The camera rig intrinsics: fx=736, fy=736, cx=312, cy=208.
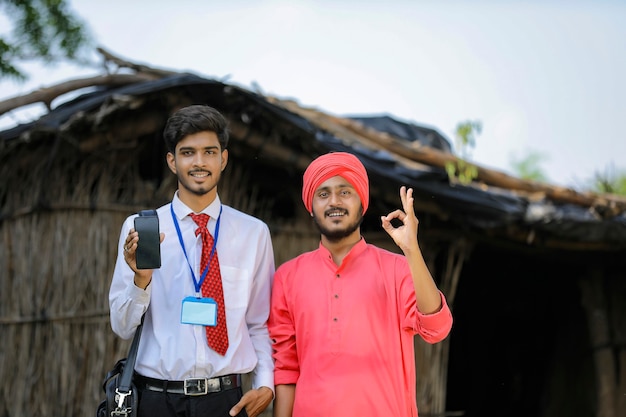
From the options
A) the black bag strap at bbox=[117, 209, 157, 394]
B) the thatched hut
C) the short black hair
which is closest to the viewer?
the black bag strap at bbox=[117, 209, 157, 394]

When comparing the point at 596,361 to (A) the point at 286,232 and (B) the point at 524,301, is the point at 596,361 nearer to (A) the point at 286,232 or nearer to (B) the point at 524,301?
(B) the point at 524,301

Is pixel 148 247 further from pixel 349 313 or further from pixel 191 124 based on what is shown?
pixel 349 313

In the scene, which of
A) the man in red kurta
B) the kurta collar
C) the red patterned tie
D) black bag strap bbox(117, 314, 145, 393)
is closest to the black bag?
black bag strap bbox(117, 314, 145, 393)

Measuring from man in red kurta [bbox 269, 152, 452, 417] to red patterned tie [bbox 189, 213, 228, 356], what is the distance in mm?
252

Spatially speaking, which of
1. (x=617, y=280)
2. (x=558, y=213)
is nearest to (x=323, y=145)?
(x=558, y=213)

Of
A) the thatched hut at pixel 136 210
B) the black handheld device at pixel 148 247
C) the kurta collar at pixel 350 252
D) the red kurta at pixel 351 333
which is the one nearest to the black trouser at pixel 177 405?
the red kurta at pixel 351 333

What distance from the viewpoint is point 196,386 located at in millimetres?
2826

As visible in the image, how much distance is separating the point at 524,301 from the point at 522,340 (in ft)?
1.59

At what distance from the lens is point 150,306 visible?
2.97 meters

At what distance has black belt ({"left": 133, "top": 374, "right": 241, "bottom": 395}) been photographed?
2820mm

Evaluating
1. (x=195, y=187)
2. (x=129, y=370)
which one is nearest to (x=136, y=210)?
(x=195, y=187)

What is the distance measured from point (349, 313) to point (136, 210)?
2.62 metres

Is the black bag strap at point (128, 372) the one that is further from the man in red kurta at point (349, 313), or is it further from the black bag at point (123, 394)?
the man in red kurta at point (349, 313)

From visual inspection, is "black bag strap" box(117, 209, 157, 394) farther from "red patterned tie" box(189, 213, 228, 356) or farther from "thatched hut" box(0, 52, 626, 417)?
"thatched hut" box(0, 52, 626, 417)
